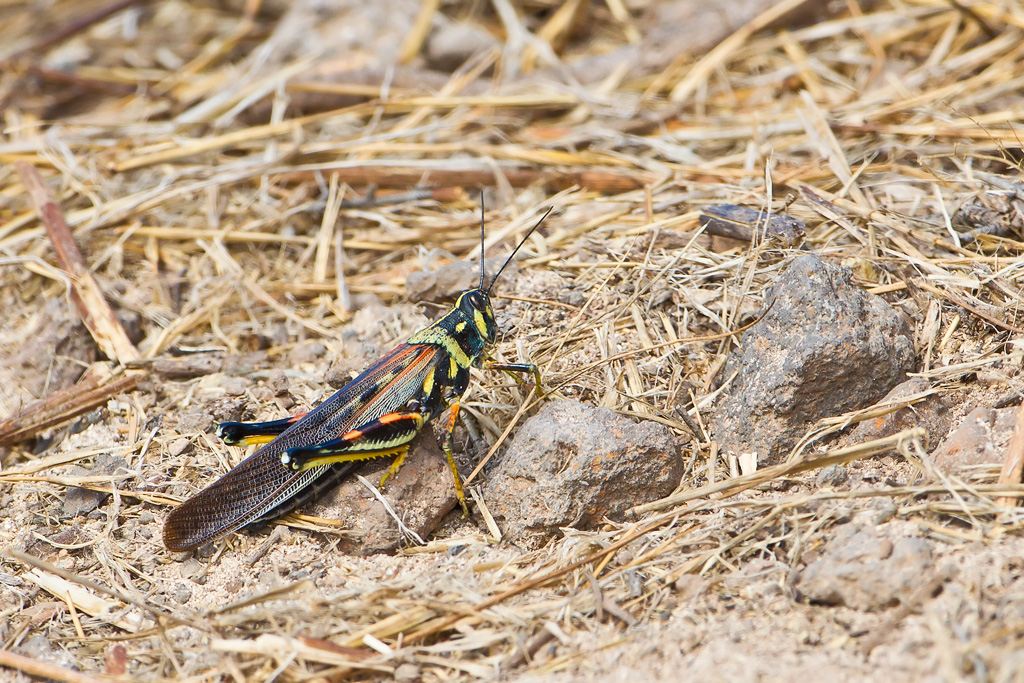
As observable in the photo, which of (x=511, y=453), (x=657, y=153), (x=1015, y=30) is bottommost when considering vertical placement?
(x=511, y=453)

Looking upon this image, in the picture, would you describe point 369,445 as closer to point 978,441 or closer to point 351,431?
point 351,431

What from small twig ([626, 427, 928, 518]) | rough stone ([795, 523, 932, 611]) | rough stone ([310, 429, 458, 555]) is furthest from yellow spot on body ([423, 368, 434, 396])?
rough stone ([795, 523, 932, 611])

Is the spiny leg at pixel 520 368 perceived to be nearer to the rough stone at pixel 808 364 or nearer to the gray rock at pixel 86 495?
the rough stone at pixel 808 364

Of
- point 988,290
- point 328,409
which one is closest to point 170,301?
point 328,409

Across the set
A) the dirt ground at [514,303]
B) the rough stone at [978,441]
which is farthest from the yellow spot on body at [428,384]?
the rough stone at [978,441]

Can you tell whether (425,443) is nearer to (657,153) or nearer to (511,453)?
(511,453)

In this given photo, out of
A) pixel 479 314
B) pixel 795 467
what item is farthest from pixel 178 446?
pixel 795 467
